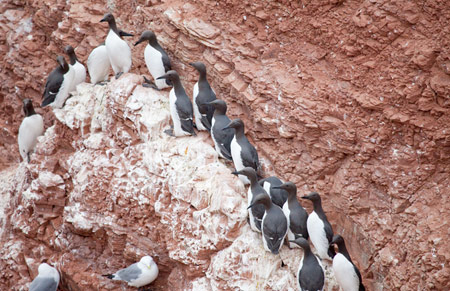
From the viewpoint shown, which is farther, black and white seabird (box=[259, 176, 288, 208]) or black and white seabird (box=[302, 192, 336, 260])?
black and white seabird (box=[259, 176, 288, 208])

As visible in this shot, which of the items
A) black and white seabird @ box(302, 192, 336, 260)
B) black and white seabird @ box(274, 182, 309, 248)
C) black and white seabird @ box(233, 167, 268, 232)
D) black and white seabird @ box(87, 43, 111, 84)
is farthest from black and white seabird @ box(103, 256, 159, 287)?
black and white seabird @ box(87, 43, 111, 84)

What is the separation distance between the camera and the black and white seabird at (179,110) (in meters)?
8.76

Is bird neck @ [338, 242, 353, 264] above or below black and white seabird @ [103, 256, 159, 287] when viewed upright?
above

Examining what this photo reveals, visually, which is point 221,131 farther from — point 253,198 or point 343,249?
point 343,249

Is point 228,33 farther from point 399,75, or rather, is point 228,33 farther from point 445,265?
point 445,265

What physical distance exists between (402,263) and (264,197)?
202 centimetres

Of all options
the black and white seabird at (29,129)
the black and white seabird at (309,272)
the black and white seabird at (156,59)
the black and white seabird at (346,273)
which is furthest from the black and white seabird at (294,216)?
the black and white seabird at (29,129)

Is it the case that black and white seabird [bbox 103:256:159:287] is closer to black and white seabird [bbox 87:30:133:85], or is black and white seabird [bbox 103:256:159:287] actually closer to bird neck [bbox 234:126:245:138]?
bird neck [bbox 234:126:245:138]

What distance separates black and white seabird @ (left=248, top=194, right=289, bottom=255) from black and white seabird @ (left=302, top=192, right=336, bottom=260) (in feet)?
1.51

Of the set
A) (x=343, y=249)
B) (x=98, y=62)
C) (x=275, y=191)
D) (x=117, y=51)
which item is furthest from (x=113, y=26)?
(x=343, y=249)

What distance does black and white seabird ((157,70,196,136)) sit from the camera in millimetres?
8758

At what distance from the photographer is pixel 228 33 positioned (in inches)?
368

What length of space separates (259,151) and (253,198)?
5.04ft

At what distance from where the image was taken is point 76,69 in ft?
34.9
